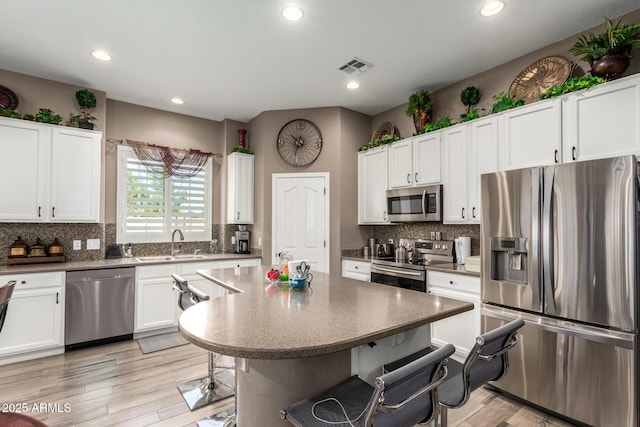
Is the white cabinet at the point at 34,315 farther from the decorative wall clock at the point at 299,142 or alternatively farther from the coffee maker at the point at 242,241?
the decorative wall clock at the point at 299,142

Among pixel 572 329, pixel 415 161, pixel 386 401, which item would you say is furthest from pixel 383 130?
pixel 386 401

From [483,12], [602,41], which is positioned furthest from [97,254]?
[602,41]

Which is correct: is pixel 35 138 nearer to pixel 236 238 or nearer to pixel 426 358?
pixel 236 238

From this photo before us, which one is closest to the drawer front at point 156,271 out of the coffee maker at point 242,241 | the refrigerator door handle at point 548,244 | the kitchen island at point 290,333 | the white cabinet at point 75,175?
the white cabinet at point 75,175

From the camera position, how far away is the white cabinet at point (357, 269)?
3977mm

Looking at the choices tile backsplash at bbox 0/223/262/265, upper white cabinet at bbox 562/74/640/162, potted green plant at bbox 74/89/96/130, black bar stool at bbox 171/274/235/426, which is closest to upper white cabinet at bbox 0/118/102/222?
potted green plant at bbox 74/89/96/130

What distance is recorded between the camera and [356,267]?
13.6 ft

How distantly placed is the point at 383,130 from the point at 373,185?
0.85 metres

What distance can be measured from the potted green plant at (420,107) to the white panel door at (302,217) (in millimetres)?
1390

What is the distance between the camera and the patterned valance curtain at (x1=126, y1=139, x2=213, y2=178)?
4316 millimetres

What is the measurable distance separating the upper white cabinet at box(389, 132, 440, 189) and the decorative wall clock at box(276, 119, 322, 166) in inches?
43.2

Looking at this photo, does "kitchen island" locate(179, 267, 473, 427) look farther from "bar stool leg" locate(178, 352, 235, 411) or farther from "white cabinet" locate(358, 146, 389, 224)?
"white cabinet" locate(358, 146, 389, 224)

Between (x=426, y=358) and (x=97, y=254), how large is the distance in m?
4.25

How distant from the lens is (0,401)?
7.89 feet
